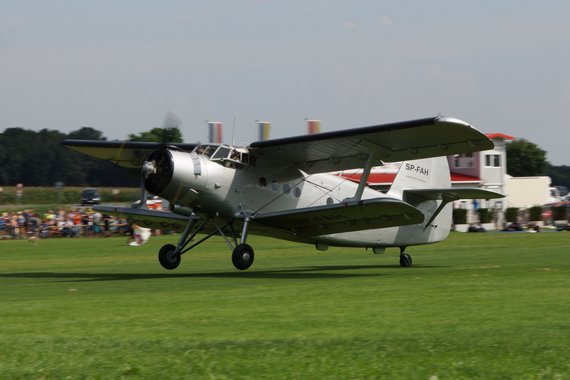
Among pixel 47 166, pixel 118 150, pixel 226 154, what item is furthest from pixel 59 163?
pixel 226 154

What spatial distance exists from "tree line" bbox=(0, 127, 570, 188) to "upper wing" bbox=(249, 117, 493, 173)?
105054 millimetres

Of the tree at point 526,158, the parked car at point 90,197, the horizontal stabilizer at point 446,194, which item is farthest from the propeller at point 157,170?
the tree at point 526,158

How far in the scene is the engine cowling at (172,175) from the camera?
18.9 metres

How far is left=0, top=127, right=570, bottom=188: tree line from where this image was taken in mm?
130250

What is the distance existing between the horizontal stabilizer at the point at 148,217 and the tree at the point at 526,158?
409 ft

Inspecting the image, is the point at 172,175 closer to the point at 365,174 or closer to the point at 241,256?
the point at 241,256

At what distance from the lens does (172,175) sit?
742 inches

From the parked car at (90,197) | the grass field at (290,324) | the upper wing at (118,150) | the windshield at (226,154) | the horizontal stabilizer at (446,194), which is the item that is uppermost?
the parked car at (90,197)

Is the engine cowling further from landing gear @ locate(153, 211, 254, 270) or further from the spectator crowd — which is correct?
the spectator crowd

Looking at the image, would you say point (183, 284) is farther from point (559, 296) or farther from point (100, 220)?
point (100, 220)

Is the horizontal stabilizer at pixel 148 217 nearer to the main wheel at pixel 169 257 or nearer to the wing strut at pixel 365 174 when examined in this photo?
the main wheel at pixel 169 257

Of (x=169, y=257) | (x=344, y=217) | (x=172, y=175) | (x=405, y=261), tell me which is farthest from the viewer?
(x=405, y=261)

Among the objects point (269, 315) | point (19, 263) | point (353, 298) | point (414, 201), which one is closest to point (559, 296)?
point (353, 298)

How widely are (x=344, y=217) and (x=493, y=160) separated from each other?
2445 inches
